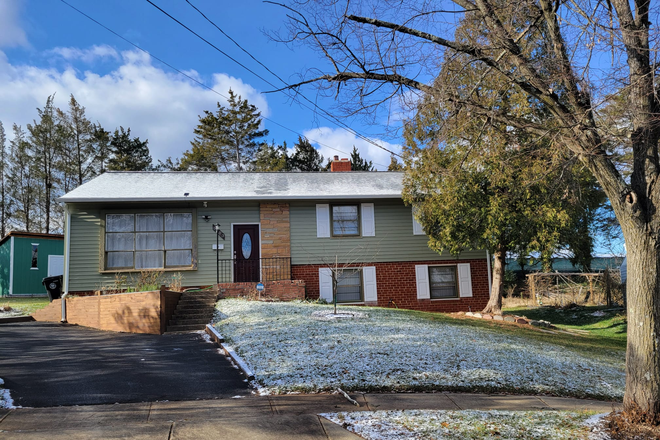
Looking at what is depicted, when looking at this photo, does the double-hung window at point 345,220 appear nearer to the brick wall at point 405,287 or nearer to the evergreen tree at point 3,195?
the brick wall at point 405,287

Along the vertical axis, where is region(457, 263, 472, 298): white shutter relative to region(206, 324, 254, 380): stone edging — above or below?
above

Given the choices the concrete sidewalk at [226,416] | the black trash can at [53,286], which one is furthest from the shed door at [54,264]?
the concrete sidewalk at [226,416]

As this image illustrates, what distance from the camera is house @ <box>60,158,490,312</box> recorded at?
14.8 metres

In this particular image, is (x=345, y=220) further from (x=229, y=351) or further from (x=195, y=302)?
(x=229, y=351)

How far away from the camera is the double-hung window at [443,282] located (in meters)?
16.5

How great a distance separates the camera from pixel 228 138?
34.8 meters

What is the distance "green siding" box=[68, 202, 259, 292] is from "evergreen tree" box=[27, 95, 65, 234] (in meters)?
19.4

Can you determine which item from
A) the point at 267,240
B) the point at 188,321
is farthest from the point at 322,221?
the point at 188,321

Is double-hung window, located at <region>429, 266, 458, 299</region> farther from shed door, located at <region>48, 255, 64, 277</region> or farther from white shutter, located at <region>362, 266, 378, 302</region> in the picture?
shed door, located at <region>48, 255, 64, 277</region>

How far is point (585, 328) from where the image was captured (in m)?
15.3

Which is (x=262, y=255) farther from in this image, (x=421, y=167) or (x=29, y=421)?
(x=29, y=421)

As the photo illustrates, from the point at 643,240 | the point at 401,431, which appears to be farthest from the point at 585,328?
the point at 401,431

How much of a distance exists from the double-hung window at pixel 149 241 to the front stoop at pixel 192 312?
2.50m

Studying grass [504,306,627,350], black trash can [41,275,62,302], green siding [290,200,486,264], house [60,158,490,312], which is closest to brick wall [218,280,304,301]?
house [60,158,490,312]
